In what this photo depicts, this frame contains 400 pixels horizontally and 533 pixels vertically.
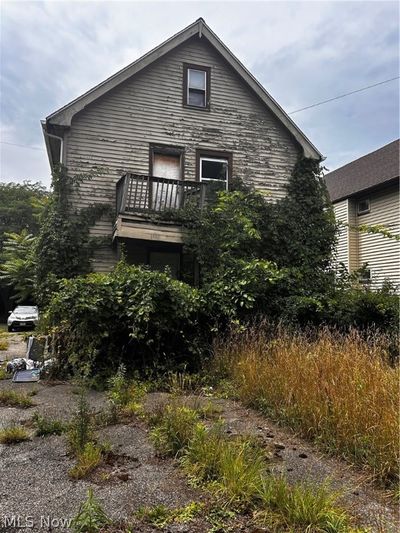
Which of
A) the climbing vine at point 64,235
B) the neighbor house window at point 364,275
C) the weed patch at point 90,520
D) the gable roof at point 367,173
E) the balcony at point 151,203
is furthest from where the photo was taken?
the gable roof at point 367,173

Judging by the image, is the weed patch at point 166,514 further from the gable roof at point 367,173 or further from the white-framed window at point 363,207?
the white-framed window at point 363,207

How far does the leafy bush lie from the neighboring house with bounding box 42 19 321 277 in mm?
3706

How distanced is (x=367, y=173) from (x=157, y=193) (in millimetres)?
11890

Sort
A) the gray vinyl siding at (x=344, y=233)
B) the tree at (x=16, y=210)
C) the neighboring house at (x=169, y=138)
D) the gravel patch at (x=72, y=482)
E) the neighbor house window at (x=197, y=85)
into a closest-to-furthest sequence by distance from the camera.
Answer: the gravel patch at (x=72, y=482)
the neighboring house at (x=169, y=138)
the neighbor house window at (x=197, y=85)
the gray vinyl siding at (x=344, y=233)
the tree at (x=16, y=210)

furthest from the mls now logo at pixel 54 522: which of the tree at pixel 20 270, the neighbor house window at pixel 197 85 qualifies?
the tree at pixel 20 270

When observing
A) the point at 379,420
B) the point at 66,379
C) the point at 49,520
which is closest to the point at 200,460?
the point at 49,520

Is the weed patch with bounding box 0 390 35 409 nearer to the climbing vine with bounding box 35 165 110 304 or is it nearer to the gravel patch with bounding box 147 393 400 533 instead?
the gravel patch with bounding box 147 393 400 533

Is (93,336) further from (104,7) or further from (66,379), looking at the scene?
(104,7)

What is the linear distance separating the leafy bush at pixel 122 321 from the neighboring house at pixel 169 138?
146 inches

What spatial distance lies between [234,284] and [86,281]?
3.17 metres

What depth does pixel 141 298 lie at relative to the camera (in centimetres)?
702

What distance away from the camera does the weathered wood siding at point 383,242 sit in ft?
51.9

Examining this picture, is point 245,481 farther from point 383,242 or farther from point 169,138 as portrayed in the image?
point 383,242

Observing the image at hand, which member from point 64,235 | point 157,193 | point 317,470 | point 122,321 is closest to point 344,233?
point 157,193
